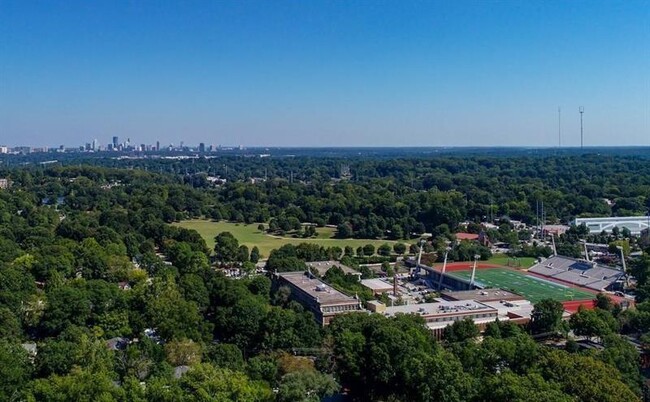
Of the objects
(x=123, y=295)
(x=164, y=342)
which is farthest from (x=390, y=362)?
(x=123, y=295)

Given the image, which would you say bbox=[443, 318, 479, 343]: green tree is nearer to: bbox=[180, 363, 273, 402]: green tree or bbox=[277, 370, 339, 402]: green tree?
bbox=[277, 370, 339, 402]: green tree

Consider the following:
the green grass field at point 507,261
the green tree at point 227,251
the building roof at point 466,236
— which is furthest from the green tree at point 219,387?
the building roof at point 466,236

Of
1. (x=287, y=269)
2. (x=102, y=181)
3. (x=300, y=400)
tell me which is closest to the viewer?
(x=300, y=400)

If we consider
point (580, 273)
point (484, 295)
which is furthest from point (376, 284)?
point (580, 273)

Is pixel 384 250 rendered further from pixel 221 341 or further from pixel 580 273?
pixel 221 341

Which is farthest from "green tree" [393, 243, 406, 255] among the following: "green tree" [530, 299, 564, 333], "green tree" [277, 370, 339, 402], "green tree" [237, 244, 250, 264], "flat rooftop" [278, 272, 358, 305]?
"green tree" [277, 370, 339, 402]

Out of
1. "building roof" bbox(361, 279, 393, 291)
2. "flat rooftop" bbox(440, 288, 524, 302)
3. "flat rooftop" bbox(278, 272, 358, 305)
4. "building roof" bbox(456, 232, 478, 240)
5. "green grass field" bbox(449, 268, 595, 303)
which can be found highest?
"flat rooftop" bbox(278, 272, 358, 305)

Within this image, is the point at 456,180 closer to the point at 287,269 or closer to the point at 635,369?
the point at 287,269
